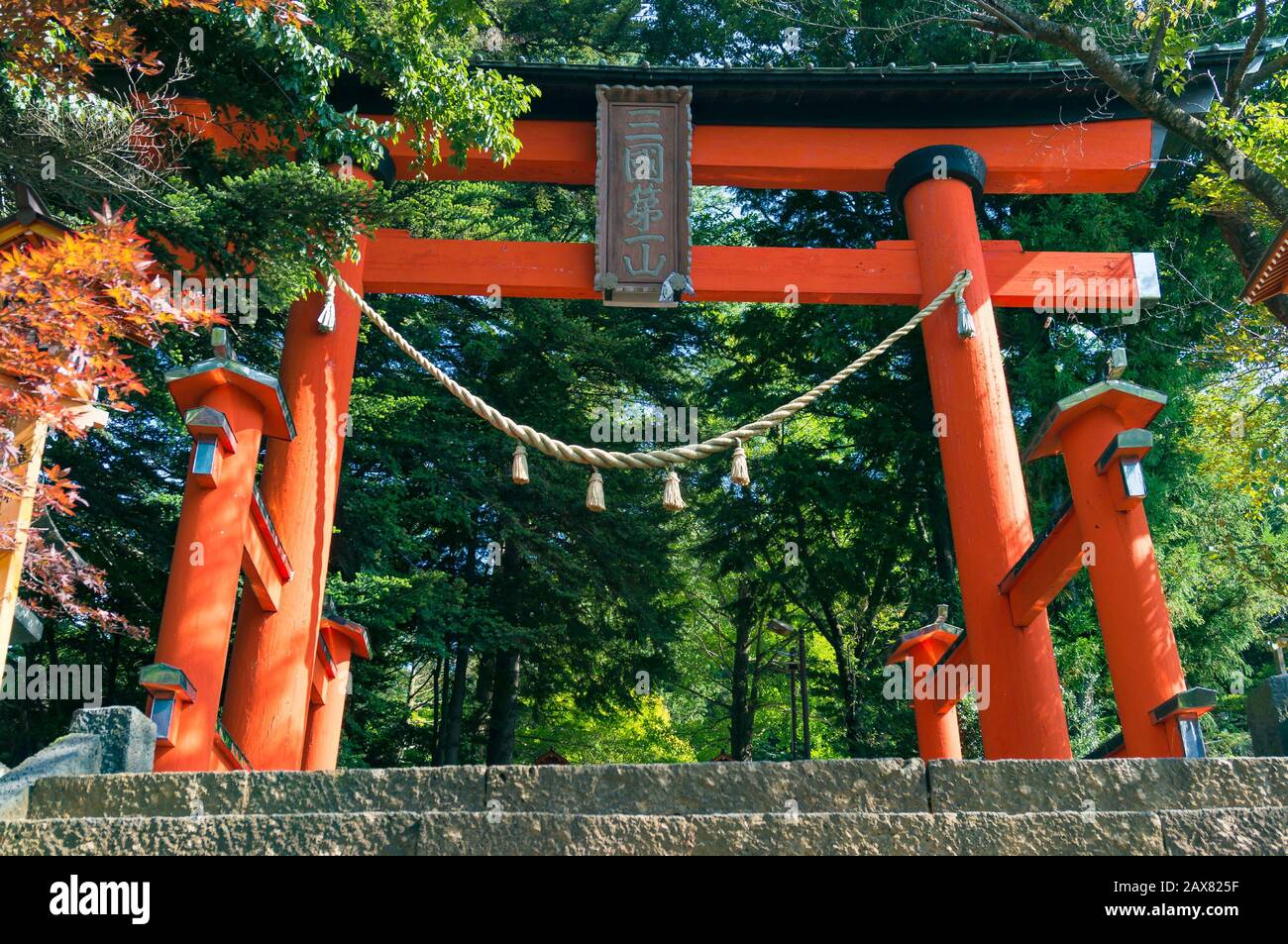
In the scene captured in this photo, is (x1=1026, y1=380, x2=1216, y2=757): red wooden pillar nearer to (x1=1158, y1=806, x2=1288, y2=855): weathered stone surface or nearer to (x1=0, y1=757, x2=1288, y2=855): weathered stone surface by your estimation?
(x1=0, y1=757, x2=1288, y2=855): weathered stone surface

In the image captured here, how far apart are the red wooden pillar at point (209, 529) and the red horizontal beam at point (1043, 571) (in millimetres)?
3833

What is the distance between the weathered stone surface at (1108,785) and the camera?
288 cm

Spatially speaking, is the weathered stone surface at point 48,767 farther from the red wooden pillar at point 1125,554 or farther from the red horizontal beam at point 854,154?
the red horizontal beam at point 854,154

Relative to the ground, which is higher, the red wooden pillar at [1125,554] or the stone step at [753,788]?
the red wooden pillar at [1125,554]

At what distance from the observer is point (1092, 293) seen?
6930 millimetres

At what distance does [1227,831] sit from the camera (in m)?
2.68

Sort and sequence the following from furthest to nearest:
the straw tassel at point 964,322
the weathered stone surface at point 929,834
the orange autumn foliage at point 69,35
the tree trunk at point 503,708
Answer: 1. the tree trunk at point 503,708
2. the straw tassel at point 964,322
3. the orange autumn foliage at point 69,35
4. the weathered stone surface at point 929,834

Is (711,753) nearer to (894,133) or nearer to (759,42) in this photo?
(759,42)

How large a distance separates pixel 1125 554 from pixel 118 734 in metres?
4.30

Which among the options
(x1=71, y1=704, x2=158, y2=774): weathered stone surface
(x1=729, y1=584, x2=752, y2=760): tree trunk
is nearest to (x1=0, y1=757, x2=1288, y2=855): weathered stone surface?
(x1=71, y1=704, x2=158, y2=774): weathered stone surface

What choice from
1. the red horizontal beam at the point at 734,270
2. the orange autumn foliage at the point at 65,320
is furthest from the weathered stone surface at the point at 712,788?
the red horizontal beam at the point at 734,270

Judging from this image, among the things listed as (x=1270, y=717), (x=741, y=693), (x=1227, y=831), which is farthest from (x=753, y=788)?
(x=741, y=693)

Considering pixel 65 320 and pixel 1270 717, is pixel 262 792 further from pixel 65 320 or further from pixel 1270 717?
pixel 1270 717

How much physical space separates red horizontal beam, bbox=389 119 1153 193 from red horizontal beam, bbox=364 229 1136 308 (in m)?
0.56
